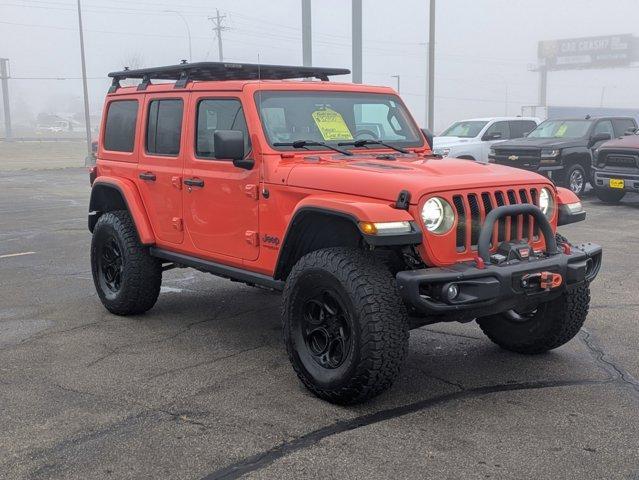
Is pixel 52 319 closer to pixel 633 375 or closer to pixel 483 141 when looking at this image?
pixel 633 375

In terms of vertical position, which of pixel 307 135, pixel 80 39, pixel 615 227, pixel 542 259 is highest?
pixel 80 39

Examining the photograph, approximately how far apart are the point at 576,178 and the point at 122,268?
12103 mm

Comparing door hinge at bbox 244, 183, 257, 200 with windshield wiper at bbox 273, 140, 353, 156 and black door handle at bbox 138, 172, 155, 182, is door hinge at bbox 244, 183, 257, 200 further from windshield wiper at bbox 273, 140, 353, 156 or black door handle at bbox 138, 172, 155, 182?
black door handle at bbox 138, 172, 155, 182

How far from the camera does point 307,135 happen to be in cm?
507

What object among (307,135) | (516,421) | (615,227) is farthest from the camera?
(615,227)

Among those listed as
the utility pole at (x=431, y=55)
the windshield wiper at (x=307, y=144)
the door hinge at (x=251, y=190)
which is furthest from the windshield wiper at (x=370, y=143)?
the utility pole at (x=431, y=55)

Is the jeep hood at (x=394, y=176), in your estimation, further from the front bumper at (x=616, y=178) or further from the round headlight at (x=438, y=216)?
the front bumper at (x=616, y=178)

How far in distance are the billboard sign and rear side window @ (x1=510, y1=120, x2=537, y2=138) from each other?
93.8 m

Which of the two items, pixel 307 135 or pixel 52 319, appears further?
pixel 52 319

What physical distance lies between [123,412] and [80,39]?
30660 mm

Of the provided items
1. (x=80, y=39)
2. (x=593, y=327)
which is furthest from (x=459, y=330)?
(x=80, y=39)

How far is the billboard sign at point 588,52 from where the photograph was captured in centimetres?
10288

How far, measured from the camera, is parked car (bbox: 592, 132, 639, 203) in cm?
1366

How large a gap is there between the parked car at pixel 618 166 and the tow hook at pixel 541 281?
10541 millimetres
